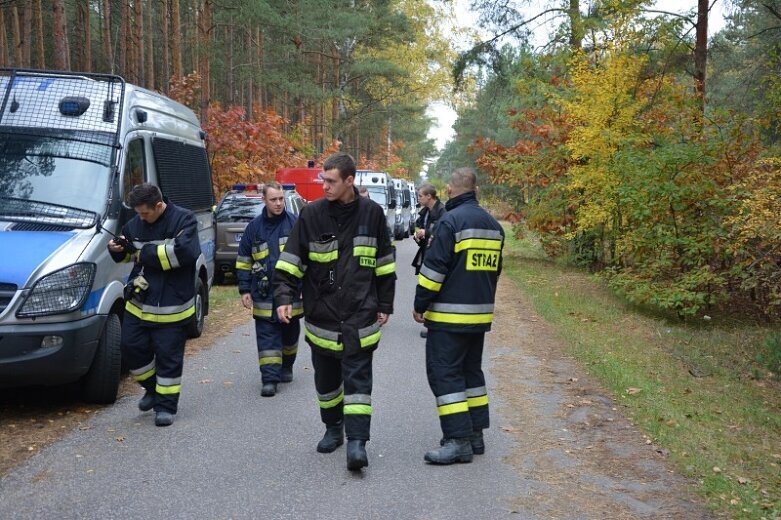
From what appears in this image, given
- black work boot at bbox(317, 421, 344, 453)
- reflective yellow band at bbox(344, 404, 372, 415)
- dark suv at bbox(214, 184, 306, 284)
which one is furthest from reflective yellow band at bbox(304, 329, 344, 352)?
dark suv at bbox(214, 184, 306, 284)

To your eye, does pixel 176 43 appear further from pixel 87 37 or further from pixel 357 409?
pixel 357 409

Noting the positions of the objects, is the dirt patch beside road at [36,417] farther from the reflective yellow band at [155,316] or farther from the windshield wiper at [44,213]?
the windshield wiper at [44,213]

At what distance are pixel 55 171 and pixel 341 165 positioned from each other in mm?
3217

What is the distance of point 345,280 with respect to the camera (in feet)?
17.2

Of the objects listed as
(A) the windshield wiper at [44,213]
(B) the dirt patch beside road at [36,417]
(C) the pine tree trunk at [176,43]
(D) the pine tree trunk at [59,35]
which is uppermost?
(C) the pine tree trunk at [176,43]

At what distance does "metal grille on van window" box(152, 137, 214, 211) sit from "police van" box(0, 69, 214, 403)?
0.15 ft

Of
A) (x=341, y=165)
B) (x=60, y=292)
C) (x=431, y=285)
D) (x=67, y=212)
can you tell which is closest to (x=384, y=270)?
(x=431, y=285)

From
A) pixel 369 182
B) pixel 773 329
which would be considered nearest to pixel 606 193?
pixel 773 329

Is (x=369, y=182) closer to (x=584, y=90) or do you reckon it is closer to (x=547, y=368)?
(x=584, y=90)

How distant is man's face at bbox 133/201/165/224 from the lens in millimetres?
6164

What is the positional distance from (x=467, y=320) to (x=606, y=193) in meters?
10.9

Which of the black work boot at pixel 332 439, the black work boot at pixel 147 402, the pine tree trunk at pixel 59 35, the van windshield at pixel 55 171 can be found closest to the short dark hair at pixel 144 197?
the van windshield at pixel 55 171

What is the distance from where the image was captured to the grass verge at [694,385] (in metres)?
5.36

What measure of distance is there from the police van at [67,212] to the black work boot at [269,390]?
4.15ft
